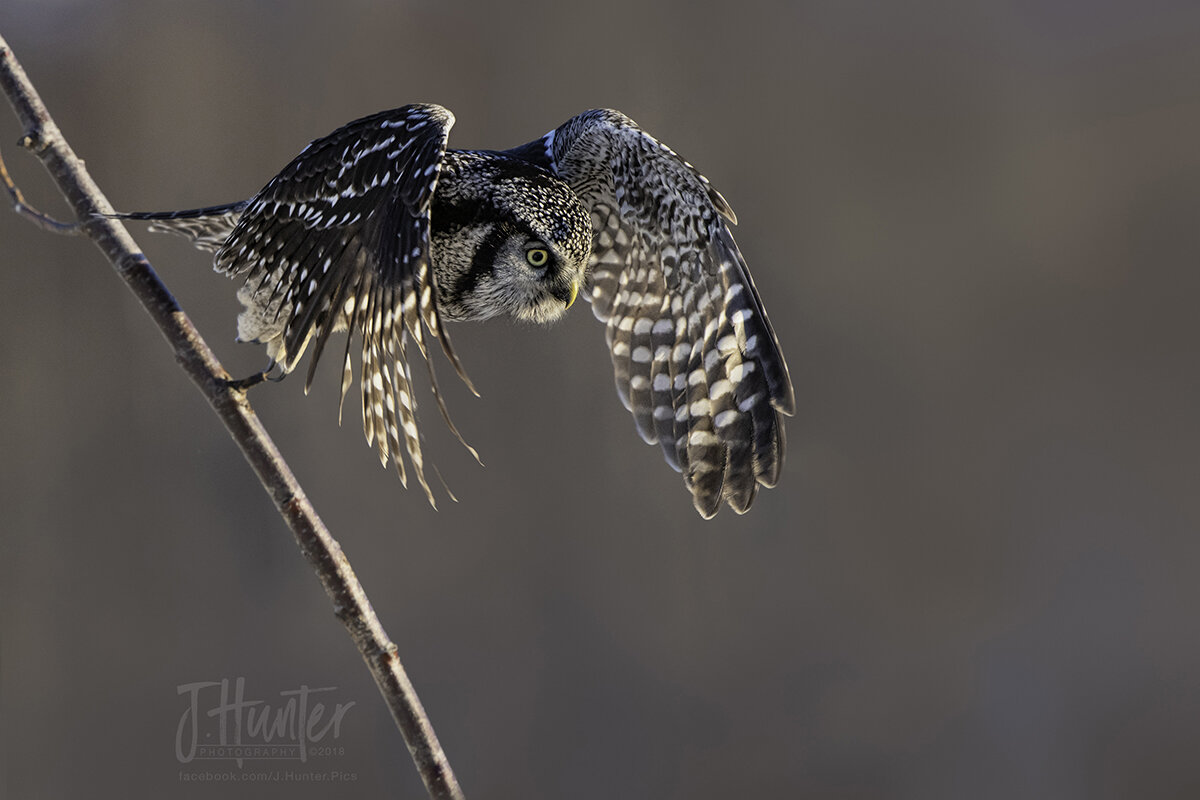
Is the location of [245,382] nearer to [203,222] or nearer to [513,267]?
[513,267]

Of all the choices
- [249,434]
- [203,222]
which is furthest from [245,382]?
[203,222]

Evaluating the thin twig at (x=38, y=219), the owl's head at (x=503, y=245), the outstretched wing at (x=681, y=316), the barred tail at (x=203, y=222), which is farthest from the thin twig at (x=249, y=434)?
the outstretched wing at (x=681, y=316)

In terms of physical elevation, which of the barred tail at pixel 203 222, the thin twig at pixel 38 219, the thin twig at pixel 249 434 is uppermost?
the barred tail at pixel 203 222

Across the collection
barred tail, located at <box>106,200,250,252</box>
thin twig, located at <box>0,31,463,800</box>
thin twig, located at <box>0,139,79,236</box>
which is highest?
barred tail, located at <box>106,200,250,252</box>

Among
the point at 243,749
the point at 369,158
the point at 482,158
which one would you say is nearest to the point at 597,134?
the point at 482,158

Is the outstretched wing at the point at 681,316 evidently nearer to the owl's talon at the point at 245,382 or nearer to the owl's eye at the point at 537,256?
the owl's eye at the point at 537,256

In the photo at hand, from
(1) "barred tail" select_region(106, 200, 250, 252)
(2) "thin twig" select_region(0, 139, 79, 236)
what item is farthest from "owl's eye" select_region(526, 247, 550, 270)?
(2) "thin twig" select_region(0, 139, 79, 236)

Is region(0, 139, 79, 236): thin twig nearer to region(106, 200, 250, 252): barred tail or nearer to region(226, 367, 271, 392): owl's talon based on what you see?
region(106, 200, 250, 252): barred tail
